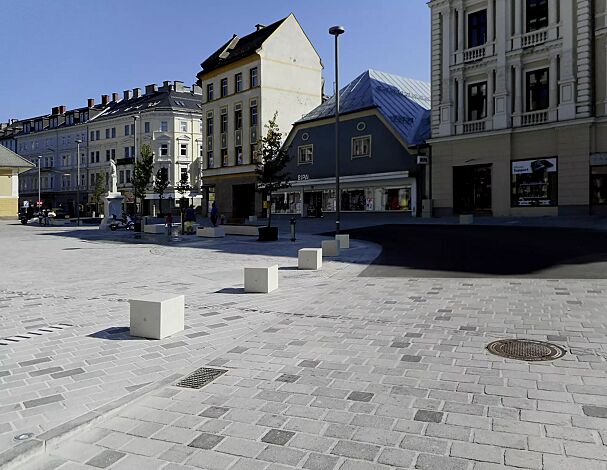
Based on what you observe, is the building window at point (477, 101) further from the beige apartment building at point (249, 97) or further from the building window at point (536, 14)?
the beige apartment building at point (249, 97)

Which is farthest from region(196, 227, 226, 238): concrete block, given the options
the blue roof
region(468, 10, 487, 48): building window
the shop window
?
region(468, 10, 487, 48): building window

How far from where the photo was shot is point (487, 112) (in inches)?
1257

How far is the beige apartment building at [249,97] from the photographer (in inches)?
1957

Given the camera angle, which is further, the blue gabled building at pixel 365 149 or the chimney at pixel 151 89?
the chimney at pixel 151 89

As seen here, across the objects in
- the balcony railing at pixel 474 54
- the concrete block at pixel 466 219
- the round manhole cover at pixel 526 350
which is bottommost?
the round manhole cover at pixel 526 350

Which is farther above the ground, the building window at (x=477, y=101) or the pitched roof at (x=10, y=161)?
the building window at (x=477, y=101)

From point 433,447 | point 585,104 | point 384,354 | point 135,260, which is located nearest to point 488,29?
point 585,104

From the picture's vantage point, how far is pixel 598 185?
27.7 meters

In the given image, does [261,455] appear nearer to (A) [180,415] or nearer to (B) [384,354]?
(A) [180,415]

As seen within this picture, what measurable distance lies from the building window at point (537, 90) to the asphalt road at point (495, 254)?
10.2 m

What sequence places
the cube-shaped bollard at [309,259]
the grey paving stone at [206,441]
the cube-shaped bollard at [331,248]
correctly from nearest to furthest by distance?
the grey paving stone at [206,441] → the cube-shaped bollard at [309,259] → the cube-shaped bollard at [331,248]

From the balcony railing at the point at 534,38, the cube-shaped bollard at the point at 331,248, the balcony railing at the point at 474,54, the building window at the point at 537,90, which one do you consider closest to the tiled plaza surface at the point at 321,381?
the cube-shaped bollard at the point at 331,248

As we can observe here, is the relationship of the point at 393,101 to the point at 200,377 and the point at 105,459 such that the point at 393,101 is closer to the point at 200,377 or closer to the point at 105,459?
the point at 200,377

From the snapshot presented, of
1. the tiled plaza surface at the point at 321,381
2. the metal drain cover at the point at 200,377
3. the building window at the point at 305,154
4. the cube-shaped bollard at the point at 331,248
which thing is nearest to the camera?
the tiled plaza surface at the point at 321,381
